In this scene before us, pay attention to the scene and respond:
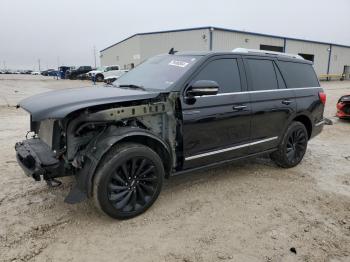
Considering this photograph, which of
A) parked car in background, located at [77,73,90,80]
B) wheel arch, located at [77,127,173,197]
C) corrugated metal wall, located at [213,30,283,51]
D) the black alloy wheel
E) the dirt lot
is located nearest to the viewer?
the dirt lot

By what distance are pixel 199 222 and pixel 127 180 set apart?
925 mm

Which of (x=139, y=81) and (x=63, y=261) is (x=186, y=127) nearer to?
(x=139, y=81)

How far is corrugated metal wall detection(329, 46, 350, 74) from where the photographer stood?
1710 inches

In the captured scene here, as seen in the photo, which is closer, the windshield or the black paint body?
the black paint body

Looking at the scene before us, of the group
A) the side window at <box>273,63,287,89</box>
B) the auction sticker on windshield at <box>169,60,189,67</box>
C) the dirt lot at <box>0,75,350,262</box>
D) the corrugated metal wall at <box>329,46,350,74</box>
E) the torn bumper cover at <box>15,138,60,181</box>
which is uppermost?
the corrugated metal wall at <box>329,46,350,74</box>

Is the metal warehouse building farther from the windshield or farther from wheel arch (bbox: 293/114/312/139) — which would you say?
the windshield

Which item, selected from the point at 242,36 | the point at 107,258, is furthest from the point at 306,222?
the point at 242,36

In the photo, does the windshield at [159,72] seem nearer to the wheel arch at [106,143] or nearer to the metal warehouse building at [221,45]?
the wheel arch at [106,143]

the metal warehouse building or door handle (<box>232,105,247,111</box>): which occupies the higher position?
the metal warehouse building

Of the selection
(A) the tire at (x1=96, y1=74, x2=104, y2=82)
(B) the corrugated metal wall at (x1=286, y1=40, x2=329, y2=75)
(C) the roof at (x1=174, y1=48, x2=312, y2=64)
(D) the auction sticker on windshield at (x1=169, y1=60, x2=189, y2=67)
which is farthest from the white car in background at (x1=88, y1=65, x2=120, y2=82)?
(D) the auction sticker on windshield at (x1=169, y1=60, x2=189, y2=67)

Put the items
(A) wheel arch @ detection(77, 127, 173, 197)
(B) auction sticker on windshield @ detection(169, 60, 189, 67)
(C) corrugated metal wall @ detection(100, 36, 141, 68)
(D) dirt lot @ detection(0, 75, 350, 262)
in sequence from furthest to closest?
(C) corrugated metal wall @ detection(100, 36, 141, 68) < (B) auction sticker on windshield @ detection(169, 60, 189, 67) < (A) wheel arch @ detection(77, 127, 173, 197) < (D) dirt lot @ detection(0, 75, 350, 262)

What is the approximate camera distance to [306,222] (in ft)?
12.1

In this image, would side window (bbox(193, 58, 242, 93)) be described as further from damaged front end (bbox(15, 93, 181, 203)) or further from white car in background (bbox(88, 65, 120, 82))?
white car in background (bbox(88, 65, 120, 82))

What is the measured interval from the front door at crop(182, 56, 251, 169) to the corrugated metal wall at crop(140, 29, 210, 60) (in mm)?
25662
